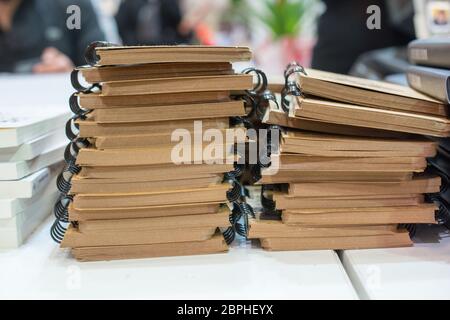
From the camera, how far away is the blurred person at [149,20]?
2605 millimetres

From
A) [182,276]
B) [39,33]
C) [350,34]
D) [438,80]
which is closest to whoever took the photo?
[182,276]

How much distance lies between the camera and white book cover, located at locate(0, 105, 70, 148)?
2.99ft

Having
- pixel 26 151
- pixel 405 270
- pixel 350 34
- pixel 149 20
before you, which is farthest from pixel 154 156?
pixel 149 20

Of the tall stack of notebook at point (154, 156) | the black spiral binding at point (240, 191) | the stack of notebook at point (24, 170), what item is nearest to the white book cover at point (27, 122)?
the stack of notebook at point (24, 170)

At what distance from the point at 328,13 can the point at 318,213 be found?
135 centimetres

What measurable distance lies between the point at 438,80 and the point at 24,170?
0.79 m

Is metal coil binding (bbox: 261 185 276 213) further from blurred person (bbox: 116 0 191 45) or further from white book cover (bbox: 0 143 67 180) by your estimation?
blurred person (bbox: 116 0 191 45)

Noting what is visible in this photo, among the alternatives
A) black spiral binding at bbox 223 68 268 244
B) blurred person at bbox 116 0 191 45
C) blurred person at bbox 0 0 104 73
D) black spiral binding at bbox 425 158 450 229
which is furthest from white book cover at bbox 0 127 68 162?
blurred person at bbox 116 0 191 45

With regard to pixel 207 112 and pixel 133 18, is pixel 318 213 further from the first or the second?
pixel 133 18

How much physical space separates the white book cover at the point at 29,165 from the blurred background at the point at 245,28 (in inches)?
14.5

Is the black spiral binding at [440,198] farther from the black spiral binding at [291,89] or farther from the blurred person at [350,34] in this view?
the blurred person at [350,34]

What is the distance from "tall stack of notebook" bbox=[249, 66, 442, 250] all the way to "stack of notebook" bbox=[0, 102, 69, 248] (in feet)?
1.44

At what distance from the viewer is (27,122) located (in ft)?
3.20

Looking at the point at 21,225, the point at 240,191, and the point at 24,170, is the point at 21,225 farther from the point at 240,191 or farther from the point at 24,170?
the point at 240,191
